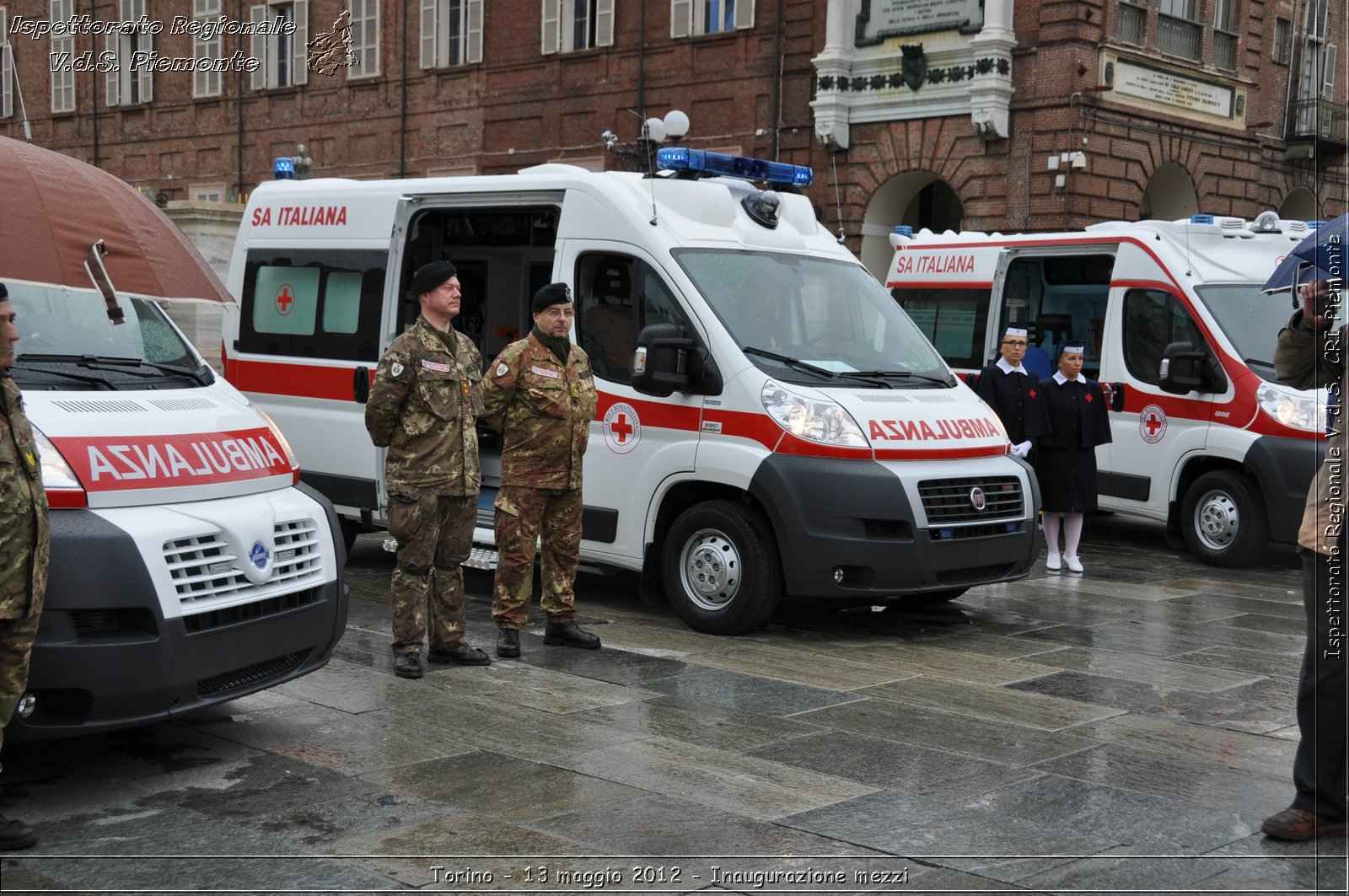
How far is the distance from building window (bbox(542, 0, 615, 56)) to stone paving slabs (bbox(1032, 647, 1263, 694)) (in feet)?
79.8

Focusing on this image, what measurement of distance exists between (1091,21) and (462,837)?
22016 millimetres

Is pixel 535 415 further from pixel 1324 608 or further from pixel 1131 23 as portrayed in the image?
pixel 1131 23

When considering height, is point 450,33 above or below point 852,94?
above

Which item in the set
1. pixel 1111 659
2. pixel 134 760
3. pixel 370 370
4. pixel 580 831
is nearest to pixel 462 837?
pixel 580 831

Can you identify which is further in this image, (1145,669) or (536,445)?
(1145,669)

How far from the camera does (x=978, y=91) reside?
24.4m

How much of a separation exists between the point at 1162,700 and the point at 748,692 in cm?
193

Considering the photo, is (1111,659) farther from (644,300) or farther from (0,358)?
(0,358)

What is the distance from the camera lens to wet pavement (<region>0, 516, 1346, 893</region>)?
177 inches

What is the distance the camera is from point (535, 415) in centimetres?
747

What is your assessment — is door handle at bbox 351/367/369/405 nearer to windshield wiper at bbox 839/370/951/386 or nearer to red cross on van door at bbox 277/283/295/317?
red cross on van door at bbox 277/283/295/317

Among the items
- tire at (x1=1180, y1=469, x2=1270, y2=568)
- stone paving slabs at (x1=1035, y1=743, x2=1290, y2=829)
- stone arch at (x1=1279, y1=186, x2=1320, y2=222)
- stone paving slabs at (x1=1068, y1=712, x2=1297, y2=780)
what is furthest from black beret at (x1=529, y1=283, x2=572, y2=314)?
stone arch at (x1=1279, y1=186, x2=1320, y2=222)

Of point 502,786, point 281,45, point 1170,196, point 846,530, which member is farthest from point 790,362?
point 281,45

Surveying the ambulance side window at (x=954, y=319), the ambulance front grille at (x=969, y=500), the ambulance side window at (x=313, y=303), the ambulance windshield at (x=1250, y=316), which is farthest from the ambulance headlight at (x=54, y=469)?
the ambulance side window at (x=954, y=319)
